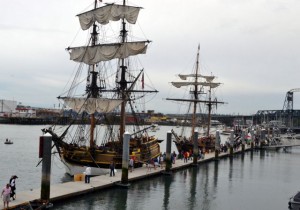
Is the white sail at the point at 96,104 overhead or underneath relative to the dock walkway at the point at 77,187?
overhead

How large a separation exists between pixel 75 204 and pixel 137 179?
31.9ft

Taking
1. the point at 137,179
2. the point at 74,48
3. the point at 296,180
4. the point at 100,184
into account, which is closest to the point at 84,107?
the point at 74,48

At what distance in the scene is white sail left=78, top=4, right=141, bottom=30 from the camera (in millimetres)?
46625

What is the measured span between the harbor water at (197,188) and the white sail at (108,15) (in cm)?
1656

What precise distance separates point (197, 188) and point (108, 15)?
876 inches

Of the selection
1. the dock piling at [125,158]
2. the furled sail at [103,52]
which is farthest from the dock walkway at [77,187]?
the furled sail at [103,52]

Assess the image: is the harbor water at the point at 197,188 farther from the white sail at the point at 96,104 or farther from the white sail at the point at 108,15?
the white sail at the point at 108,15

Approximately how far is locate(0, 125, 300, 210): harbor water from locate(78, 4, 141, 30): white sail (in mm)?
16562

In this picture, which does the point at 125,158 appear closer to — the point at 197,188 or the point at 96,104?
the point at 197,188

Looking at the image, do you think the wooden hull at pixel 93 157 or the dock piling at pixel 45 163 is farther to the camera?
the wooden hull at pixel 93 157

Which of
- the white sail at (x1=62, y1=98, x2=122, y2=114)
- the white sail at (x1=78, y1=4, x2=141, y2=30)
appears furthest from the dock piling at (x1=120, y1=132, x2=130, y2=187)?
the white sail at (x1=78, y1=4, x2=141, y2=30)

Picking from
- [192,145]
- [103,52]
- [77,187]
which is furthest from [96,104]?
[192,145]

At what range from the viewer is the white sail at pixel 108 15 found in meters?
46.6

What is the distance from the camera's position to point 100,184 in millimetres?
30062
